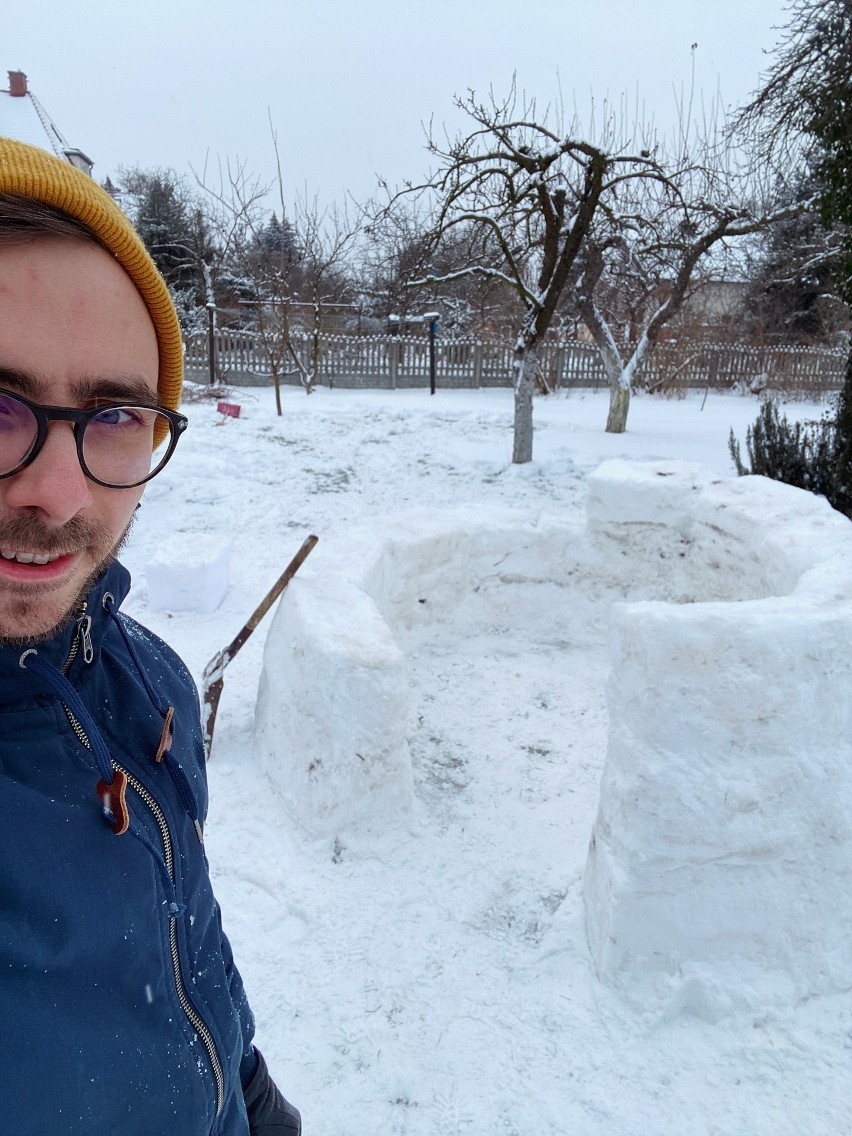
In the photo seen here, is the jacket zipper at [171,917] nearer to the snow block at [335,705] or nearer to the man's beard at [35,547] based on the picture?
the man's beard at [35,547]

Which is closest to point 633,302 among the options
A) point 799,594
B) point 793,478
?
point 793,478

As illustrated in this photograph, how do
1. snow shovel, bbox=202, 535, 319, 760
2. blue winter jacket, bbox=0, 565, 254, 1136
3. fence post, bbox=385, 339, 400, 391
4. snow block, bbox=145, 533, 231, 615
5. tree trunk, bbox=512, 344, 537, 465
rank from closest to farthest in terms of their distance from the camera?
1. blue winter jacket, bbox=0, 565, 254, 1136
2. snow shovel, bbox=202, 535, 319, 760
3. snow block, bbox=145, 533, 231, 615
4. tree trunk, bbox=512, 344, 537, 465
5. fence post, bbox=385, 339, 400, 391

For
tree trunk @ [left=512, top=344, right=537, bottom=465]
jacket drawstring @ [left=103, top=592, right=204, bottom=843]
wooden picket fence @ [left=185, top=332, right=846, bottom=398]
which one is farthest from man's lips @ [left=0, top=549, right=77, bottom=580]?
wooden picket fence @ [left=185, top=332, right=846, bottom=398]

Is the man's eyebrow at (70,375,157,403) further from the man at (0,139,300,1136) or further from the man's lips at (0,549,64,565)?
the man's lips at (0,549,64,565)

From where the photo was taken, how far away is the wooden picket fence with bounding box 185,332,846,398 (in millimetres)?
15586

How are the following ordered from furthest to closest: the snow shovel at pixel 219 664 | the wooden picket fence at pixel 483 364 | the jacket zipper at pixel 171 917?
1. the wooden picket fence at pixel 483 364
2. the snow shovel at pixel 219 664
3. the jacket zipper at pixel 171 917

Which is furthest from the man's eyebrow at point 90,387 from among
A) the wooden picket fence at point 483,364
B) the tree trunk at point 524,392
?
the wooden picket fence at point 483,364

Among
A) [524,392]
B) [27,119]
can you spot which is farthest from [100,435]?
[27,119]

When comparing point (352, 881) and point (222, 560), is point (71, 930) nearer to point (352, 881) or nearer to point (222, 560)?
point (352, 881)

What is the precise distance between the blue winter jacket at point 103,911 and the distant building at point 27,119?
69.5 feet

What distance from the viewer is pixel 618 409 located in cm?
1096

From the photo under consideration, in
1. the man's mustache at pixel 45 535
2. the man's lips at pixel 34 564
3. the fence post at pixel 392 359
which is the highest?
the fence post at pixel 392 359

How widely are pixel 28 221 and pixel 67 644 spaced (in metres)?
0.52

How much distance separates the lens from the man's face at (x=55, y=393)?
2.66ft
